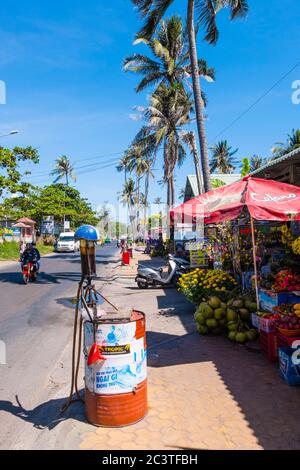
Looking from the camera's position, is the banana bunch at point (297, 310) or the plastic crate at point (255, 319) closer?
the banana bunch at point (297, 310)

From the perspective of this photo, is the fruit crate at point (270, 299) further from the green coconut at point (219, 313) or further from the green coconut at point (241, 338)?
the green coconut at point (219, 313)

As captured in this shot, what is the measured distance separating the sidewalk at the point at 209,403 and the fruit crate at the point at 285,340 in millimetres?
346

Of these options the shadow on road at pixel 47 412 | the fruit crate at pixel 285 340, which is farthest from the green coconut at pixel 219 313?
the shadow on road at pixel 47 412

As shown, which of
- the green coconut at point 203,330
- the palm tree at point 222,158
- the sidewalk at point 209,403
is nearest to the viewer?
the sidewalk at point 209,403

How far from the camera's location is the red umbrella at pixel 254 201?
515 cm

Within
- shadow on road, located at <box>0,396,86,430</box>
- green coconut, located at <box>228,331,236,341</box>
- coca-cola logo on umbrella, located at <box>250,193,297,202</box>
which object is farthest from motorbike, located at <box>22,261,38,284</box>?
coca-cola logo on umbrella, located at <box>250,193,297,202</box>

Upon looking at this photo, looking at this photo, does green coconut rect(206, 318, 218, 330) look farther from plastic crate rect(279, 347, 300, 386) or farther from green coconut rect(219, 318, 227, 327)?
plastic crate rect(279, 347, 300, 386)

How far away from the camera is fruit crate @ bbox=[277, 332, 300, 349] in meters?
5.09

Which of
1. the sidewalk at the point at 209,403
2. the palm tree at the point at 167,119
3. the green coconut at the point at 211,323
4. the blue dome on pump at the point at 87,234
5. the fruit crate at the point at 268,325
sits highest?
the palm tree at the point at 167,119

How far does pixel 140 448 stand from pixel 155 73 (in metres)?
23.5

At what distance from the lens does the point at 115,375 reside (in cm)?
378

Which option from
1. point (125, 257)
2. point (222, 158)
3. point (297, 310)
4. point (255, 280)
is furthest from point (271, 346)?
point (222, 158)

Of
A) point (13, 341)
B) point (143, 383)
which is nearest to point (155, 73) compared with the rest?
point (13, 341)
